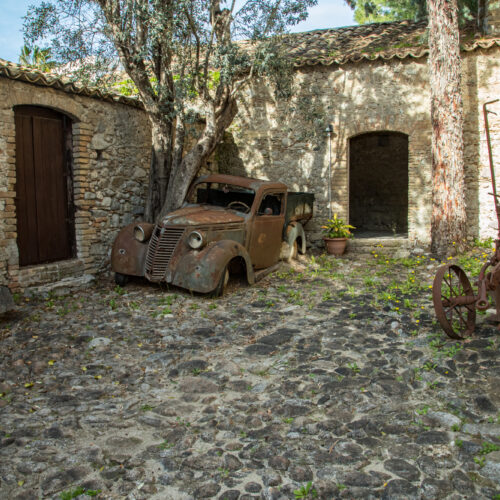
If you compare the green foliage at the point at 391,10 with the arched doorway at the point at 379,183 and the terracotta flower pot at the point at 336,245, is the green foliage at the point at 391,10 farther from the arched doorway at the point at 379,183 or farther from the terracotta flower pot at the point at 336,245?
the terracotta flower pot at the point at 336,245

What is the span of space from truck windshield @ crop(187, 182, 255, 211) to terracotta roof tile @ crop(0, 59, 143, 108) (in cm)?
187

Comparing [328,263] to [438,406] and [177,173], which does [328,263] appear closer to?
[177,173]

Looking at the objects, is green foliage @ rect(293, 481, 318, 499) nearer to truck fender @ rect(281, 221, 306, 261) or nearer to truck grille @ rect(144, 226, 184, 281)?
truck grille @ rect(144, 226, 184, 281)

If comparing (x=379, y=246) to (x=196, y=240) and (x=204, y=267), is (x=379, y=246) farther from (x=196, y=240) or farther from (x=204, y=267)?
(x=204, y=267)

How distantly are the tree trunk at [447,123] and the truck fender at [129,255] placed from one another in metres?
5.32

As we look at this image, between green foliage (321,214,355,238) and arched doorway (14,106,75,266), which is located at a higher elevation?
arched doorway (14,106,75,266)

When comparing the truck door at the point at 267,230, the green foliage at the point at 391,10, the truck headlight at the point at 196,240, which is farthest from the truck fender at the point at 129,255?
the green foliage at the point at 391,10

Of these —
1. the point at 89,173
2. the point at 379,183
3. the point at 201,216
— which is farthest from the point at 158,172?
the point at 379,183

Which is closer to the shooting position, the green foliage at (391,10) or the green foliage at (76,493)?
the green foliage at (76,493)

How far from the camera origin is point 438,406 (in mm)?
3320

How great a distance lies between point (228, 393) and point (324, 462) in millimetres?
1090

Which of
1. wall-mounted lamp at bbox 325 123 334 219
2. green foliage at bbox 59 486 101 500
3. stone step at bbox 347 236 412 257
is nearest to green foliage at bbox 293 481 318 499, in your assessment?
green foliage at bbox 59 486 101 500

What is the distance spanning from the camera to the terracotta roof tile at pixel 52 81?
580 centimetres

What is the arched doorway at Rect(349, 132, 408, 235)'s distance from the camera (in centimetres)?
1434
